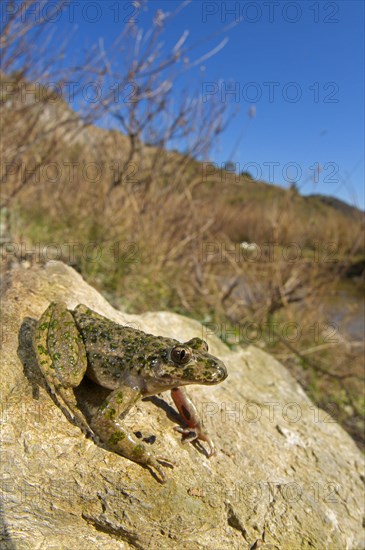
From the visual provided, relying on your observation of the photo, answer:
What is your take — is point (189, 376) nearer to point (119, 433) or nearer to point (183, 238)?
point (119, 433)

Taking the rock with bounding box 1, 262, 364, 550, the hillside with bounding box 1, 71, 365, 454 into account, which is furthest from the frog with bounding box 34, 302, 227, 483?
the hillside with bounding box 1, 71, 365, 454

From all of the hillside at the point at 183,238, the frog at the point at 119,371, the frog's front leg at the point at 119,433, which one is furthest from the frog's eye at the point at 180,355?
the hillside at the point at 183,238

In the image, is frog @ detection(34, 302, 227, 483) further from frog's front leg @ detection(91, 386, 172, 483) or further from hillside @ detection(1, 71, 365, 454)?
hillside @ detection(1, 71, 365, 454)

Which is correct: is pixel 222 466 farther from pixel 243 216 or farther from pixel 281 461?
pixel 243 216

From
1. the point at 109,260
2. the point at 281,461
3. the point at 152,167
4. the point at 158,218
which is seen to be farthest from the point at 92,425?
the point at 152,167

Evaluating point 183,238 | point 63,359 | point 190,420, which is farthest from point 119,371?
point 183,238

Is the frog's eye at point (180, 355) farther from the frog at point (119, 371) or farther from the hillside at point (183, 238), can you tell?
the hillside at point (183, 238)
